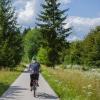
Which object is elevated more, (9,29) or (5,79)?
(9,29)

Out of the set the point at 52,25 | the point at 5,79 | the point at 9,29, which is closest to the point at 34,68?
the point at 5,79

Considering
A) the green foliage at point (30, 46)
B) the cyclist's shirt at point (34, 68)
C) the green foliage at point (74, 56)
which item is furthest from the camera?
the green foliage at point (30, 46)

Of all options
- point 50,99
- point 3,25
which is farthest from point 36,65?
point 3,25

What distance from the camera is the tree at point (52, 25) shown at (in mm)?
70375

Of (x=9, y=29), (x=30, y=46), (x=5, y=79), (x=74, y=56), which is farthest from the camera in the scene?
(x=30, y=46)

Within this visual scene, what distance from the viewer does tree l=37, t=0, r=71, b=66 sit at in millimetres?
70375

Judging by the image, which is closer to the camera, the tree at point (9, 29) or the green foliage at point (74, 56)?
the tree at point (9, 29)

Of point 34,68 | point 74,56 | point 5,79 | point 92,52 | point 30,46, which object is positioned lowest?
point 5,79

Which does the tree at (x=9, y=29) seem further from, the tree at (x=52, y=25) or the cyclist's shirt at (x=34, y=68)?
the cyclist's shirt at (x=34, y=68)

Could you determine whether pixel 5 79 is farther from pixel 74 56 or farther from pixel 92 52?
pixel 74 56

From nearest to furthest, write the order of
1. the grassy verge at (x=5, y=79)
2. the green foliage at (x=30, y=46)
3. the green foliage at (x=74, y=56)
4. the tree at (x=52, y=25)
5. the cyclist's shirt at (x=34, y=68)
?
the cyclist's shirt at (x=34, y=68), the grassy verge at (x=5, y=79), the tree at (x=52, y=25), the green foliage at (x=74, y=56), the green foliage at (x=30, y=46)

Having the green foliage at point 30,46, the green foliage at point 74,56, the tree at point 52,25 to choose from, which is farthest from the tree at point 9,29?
the green foliage at point 30,46

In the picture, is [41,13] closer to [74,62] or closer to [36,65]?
[74,62]

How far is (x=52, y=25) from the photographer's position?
234ft
